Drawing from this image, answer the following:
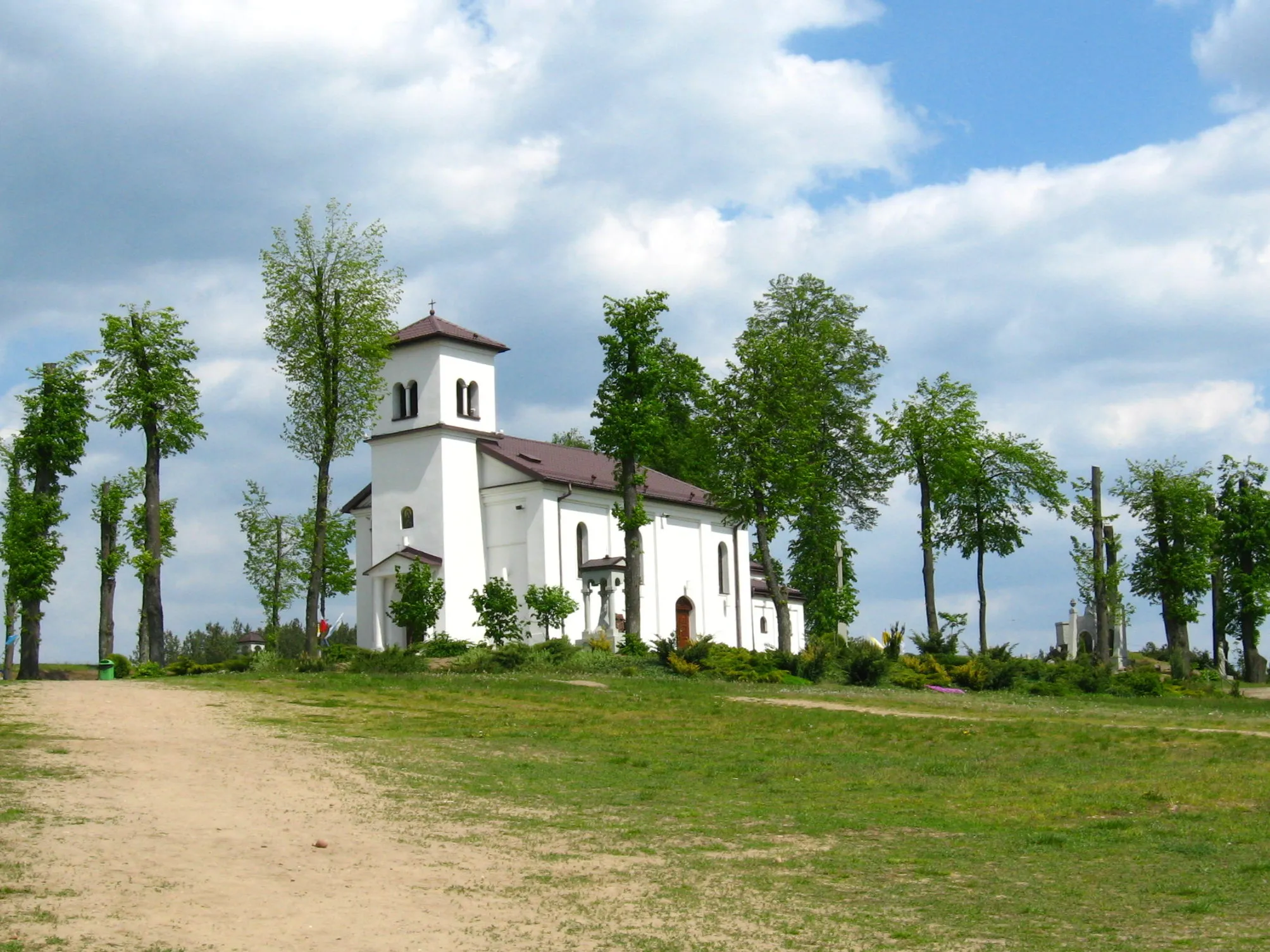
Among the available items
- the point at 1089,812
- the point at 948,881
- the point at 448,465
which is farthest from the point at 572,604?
the point at 948,881

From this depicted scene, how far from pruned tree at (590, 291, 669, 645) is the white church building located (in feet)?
24.9

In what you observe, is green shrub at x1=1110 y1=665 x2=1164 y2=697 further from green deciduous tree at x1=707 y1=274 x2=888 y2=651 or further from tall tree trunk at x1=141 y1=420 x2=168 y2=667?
tall tree trunk at x1=141 y1=420 x2=168 y2=667

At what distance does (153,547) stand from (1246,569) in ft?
135

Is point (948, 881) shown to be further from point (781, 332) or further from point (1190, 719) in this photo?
point (781, 332)

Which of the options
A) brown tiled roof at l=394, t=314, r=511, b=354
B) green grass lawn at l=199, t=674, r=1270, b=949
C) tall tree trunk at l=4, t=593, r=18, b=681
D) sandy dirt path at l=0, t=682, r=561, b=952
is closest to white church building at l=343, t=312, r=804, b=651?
brown tiled roof at l=394, t=314, r=511, b=354

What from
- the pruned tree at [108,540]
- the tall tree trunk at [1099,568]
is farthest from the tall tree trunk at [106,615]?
the tall tree trunk at [1099,568]

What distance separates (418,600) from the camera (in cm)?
4809

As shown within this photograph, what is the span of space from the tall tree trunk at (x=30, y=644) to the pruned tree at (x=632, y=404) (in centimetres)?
1686

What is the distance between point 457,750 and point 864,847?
7798 mm

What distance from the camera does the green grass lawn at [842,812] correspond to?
9930 mm

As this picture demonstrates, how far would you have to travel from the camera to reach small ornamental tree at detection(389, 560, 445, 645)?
1893 inches

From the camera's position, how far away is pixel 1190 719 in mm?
28141

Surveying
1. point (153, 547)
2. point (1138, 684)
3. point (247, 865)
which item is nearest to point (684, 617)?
point (1138, 684)

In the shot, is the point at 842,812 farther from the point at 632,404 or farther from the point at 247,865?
the point at 632,404
